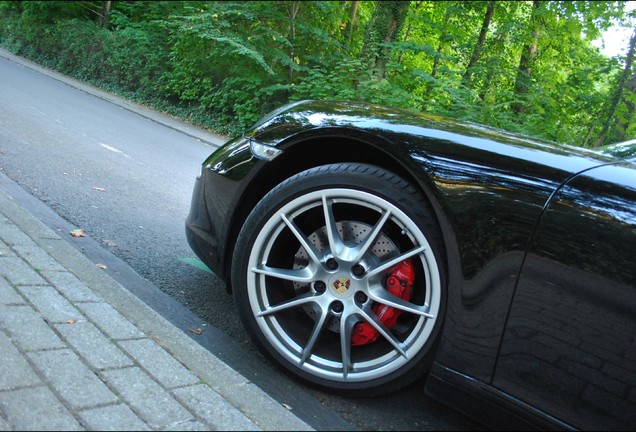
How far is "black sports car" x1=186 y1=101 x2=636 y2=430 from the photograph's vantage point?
179 cm

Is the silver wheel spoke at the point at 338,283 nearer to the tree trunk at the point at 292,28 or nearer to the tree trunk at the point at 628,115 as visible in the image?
the tree trunk at the point at 628,115

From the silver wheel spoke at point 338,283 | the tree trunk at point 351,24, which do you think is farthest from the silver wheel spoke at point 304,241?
the tree trunk at point 351,24

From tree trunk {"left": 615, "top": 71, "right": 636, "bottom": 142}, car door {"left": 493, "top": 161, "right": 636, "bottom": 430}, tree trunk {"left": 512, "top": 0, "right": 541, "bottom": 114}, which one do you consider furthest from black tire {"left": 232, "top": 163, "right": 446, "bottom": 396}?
tree trunk {"left": 615, "top": 71, "right": 636, "bottom": 142}

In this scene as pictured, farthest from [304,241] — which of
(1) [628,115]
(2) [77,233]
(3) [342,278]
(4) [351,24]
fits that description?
(4) [351,24]

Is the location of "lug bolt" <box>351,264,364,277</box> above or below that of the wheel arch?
below

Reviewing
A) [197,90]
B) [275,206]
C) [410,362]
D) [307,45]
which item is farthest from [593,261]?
[197,90]

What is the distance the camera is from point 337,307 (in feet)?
7.59

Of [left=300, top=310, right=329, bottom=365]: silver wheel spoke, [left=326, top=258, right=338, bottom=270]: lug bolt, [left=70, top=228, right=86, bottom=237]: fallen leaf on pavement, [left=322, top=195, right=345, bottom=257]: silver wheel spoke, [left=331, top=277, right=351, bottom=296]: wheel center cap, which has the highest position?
[left=322, top=195, right=345, bottom=257]: silver wheel spoke

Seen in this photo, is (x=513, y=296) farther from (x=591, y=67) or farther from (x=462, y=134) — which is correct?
(x=591, y=67)

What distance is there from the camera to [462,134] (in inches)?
91.8

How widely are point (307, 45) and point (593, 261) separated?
44.2 feet

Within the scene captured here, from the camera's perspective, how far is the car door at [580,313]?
173cm

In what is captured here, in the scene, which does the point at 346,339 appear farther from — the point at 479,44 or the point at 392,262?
the point at 479,44

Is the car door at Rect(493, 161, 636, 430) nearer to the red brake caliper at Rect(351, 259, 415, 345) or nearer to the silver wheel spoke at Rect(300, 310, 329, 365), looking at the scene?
the red brake caliper at Rect(351, 259, 415, 345)
